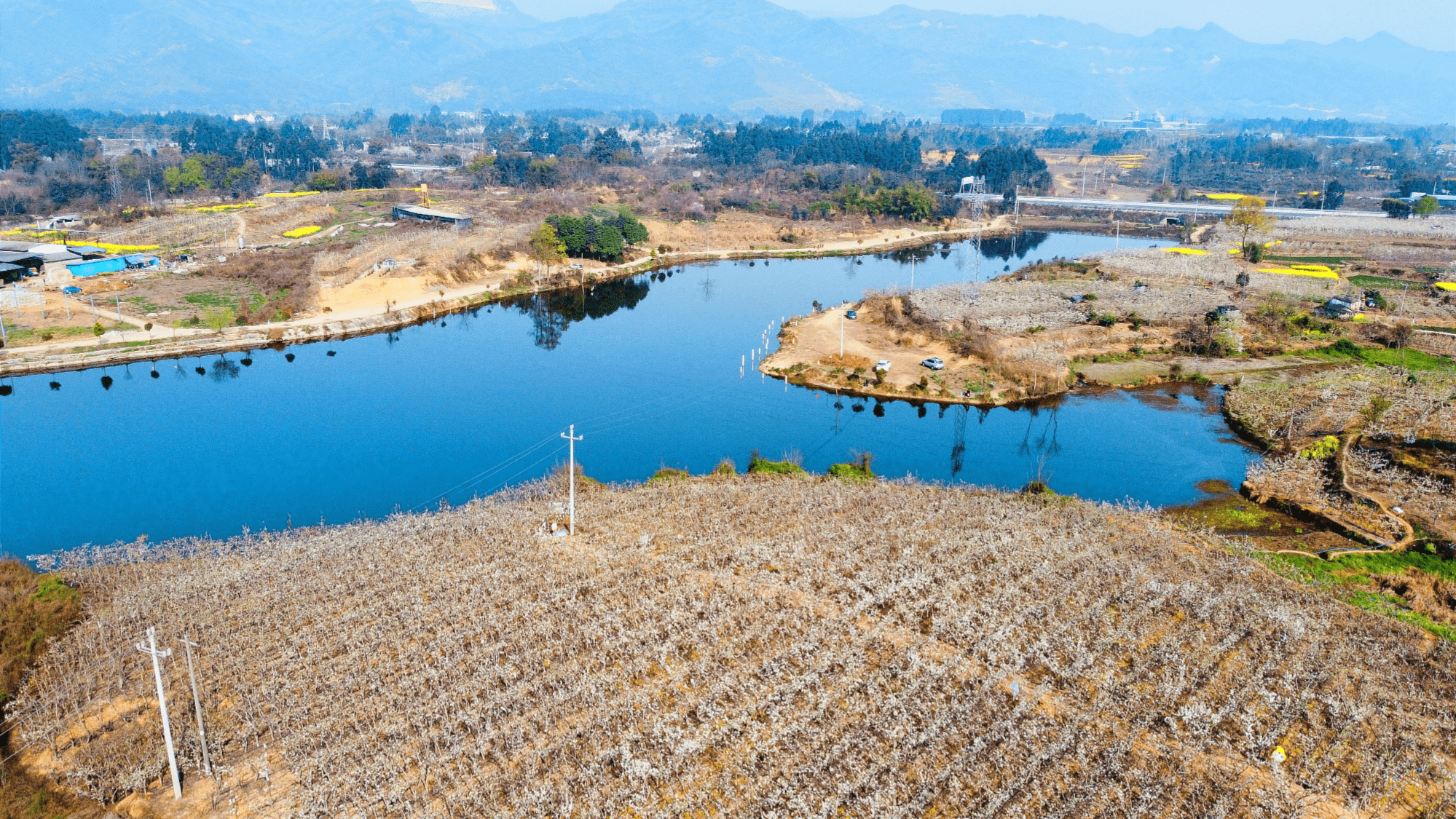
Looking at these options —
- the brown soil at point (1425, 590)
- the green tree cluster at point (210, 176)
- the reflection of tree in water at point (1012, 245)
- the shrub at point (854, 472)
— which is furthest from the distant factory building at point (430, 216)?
the brown soil at point (1425, 590)

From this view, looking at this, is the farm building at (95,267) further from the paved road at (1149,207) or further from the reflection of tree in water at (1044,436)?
the paved road at (1149,207)

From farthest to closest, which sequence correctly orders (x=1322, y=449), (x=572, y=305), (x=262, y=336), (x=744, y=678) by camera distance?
(x=572, y=305)
(x=262, y=336)
(x=1322, y=449)
(x=744, y=678)

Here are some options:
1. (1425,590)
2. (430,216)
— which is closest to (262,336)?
(430,216)

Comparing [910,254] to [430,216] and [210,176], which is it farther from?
[210,176]

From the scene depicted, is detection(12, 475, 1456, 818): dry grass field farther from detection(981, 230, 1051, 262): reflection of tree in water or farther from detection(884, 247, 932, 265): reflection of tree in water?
detection(981, 230, 1051, 262): reflection of tree in water

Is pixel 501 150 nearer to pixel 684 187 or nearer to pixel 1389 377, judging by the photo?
pixel 684 187

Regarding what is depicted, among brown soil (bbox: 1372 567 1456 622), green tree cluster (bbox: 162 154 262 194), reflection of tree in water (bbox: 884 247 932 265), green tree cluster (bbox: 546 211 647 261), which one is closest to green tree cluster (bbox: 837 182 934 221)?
reflection of tree in water (bbox: 884 247 932 265)

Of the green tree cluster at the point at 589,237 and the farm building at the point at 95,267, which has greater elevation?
the green tree cluster at the point at 589,237

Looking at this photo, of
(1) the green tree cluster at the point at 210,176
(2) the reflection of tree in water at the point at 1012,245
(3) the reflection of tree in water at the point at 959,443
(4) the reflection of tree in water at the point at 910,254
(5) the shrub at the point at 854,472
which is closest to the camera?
(5) the shrub at the point at 854,472
